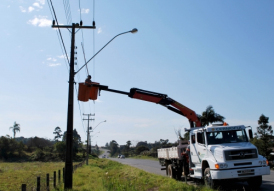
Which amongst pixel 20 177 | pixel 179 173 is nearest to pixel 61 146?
pixel 20 177

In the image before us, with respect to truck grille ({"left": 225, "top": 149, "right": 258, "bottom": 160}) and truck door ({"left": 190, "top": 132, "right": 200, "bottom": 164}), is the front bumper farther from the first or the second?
truck door ({"left": 190, "top": 132, "right": 200, "bottom": 164})

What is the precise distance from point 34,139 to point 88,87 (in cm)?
10704

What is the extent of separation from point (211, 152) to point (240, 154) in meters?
1.24

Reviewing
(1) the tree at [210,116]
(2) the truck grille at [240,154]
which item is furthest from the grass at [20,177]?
(1) the tree at [210,116]

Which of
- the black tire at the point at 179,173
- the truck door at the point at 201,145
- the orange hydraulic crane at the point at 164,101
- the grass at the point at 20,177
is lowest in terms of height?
the grass at the point at 20,177

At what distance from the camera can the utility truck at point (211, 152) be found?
10867mm

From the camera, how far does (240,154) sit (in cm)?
1110

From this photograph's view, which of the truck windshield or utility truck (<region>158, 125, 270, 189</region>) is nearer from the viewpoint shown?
utility truck (<region>158, 125, 270, 189</region>)

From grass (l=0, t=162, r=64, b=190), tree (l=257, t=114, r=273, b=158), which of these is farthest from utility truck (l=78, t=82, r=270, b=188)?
tree (l=257, t=114, r=273, b=158)

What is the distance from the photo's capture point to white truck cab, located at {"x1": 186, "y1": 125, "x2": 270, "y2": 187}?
1081 centimetres

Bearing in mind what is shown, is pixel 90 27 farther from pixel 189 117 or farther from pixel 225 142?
pixel 225 142

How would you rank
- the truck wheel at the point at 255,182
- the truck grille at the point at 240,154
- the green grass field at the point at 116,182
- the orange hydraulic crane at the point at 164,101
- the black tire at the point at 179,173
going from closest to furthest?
the truck grille at the point at 240,154
the truck wheel at the point at 255,182
the green grass field at the point at 116,182
the orange hydraulic crane at the point at 164,101
the black tire at the point at 179,173

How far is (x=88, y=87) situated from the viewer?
1416 cm

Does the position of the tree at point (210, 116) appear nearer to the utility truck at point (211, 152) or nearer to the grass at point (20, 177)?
the utility truck at point (211, 152)
